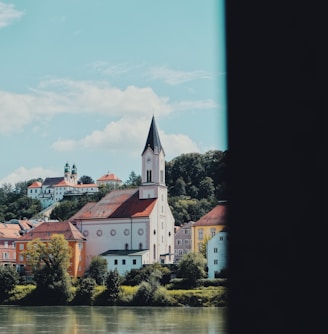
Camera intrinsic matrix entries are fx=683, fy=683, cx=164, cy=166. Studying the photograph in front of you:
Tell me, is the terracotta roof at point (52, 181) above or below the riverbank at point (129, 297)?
above

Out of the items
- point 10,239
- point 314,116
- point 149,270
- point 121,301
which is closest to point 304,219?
point 314,116

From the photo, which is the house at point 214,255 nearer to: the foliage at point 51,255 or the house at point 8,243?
the foliage at point 51,255

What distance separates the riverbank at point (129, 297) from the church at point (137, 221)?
20.0 ft

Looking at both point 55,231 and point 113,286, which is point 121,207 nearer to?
point 55,231

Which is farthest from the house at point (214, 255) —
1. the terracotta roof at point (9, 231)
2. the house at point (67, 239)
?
the terracotta roof at point (9, 231)

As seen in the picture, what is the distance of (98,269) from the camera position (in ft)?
→ 124

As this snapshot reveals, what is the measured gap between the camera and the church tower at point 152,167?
41.8 m

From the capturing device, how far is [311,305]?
149 inches

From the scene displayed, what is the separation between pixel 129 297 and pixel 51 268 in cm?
536

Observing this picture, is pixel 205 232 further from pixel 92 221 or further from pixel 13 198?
pixel 13 198

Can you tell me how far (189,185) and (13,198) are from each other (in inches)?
949

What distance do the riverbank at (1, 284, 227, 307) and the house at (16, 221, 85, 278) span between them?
182 inches

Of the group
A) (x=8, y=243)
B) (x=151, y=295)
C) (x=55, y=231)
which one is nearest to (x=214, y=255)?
(x=151, y=295)

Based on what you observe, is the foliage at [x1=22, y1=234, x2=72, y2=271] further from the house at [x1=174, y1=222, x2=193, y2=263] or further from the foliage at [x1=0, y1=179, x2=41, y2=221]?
the foliage at [x1=0, y1=179, x2=41, y2=221]
